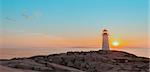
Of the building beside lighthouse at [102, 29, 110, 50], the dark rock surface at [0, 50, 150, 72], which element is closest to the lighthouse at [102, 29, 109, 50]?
the building beside lighthouse at [102, 29, 110, 50]

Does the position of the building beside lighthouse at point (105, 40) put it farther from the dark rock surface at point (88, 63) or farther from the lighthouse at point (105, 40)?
the dark rock surface at point (88, 63)

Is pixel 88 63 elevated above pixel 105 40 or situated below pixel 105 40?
below

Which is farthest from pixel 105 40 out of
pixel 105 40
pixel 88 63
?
pixel 88 63

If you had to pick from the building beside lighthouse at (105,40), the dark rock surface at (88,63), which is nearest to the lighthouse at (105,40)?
the building beside lighthouse at (105,40)

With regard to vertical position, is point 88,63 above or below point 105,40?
below

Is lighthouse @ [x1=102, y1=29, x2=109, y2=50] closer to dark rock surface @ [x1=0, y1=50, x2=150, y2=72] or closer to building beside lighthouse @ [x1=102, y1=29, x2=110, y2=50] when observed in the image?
building beside lighthouse @ [x1=102, y1=29, x2=110, y2=50]

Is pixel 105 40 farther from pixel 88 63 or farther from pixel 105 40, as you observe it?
pixel 88 63

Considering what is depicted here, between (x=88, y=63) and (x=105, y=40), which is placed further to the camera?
(x=105, y=40)

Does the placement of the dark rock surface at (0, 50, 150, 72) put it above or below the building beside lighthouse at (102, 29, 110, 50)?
below

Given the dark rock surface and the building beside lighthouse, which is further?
the building beside lighthouse

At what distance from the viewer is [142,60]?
38.5ft

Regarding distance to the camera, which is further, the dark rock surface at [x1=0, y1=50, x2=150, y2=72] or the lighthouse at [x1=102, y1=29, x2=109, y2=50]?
the lighthouse at [x1=102, y1=29, x2=109, y2=50]

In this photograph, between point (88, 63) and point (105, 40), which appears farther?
point (105, 40)

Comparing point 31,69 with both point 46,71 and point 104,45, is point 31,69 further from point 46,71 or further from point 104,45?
point 104,45
